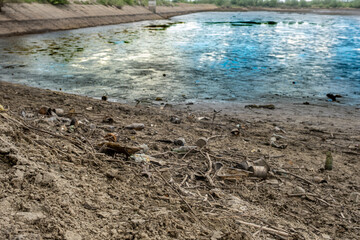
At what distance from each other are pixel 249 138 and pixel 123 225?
9.56ft

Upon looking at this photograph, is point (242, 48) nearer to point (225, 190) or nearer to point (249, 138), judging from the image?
point (249, 138)

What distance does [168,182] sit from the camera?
2.86 metres

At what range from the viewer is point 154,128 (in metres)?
4.64

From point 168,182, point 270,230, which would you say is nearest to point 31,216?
point 168,182

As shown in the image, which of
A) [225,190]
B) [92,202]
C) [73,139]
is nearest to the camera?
[92,202]

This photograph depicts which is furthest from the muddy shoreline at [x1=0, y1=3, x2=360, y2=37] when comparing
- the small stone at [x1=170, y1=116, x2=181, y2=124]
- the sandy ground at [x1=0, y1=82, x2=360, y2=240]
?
the sandy ground at [x1=0, y1=82, x2=360, y2=240]

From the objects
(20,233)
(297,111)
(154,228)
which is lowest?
(297,111)

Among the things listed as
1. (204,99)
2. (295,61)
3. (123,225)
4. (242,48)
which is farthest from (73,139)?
(242,48)

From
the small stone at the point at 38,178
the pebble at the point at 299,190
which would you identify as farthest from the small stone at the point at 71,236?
the pebble at the point at 299,190

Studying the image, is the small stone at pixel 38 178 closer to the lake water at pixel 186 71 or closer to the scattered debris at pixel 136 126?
the scattered debris at pixel 136 126

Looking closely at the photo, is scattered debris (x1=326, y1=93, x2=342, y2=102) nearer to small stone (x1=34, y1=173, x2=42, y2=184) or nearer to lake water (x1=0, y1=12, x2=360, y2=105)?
lake water (x1=0, y1=12, x2=360, y2=105)

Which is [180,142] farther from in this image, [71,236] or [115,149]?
Result: [71,236]

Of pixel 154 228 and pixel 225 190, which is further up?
Result: pixel 154 228

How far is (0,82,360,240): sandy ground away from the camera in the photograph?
6.91 ft
